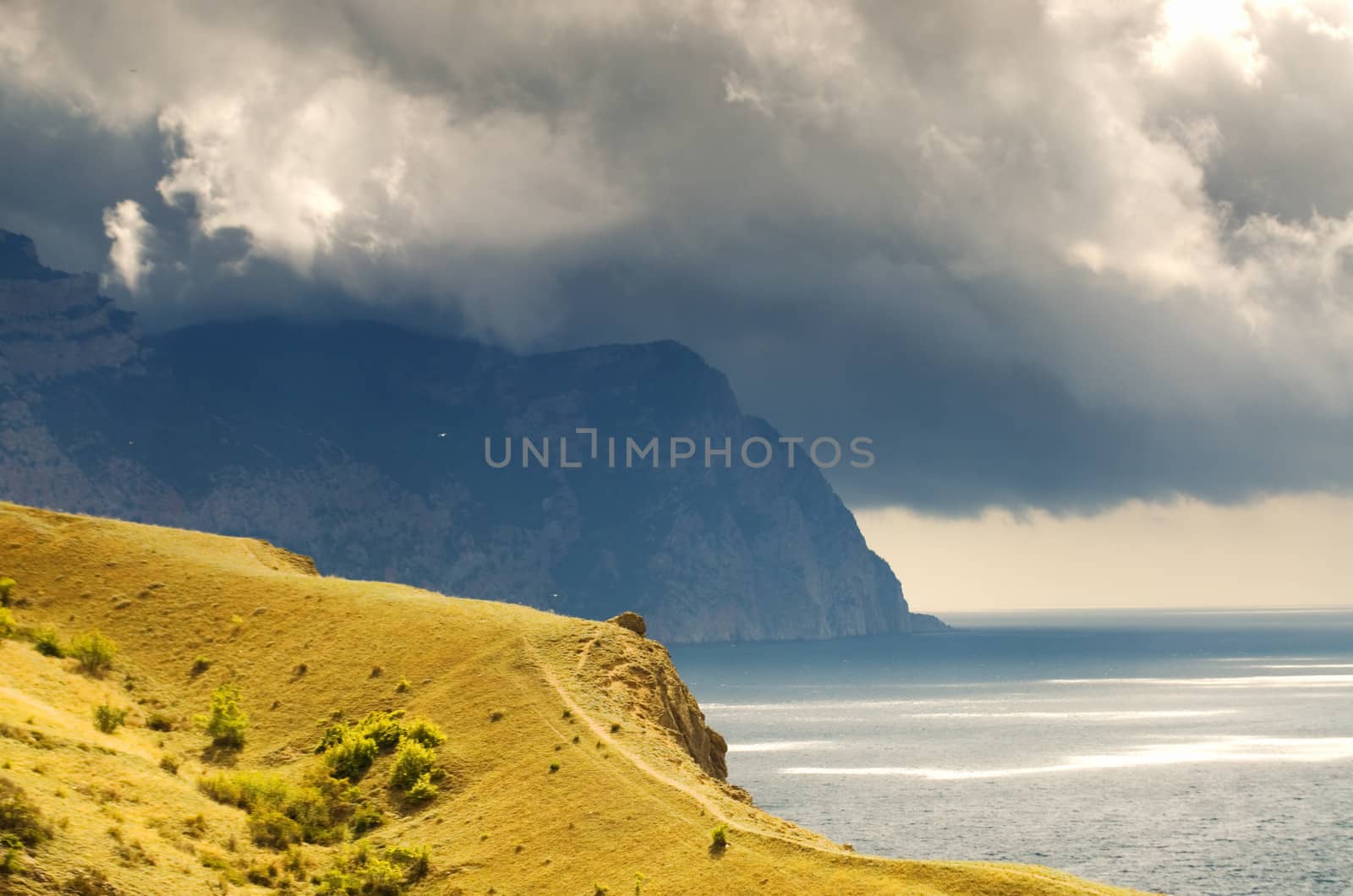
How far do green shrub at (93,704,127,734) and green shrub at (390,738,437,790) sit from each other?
1576 centimetres

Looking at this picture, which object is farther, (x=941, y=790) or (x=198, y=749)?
(x=941, y=790)

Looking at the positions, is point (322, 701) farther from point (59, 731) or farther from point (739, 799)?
point (739, 799)

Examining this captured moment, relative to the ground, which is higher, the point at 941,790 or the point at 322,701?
the point at 322,701

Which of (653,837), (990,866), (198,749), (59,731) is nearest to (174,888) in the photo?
(59,731)

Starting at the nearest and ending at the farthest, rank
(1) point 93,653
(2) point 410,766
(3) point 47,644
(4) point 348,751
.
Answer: (2) point 410,766, (4) point 348,751, (3) point 47,644, (1) point 93,653

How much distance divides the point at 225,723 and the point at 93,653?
42.9 ft

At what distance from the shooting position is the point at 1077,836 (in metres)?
162

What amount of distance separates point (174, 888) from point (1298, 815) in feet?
542

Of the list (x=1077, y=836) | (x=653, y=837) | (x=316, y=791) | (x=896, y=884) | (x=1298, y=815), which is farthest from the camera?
(x=1298, y=815)

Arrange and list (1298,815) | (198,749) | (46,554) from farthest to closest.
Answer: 1. (1298,815)
2. (46,554)
3. (198,749)

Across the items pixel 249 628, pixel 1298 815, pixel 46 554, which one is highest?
pixel 46 554

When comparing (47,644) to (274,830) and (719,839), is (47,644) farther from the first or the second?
(719,839)

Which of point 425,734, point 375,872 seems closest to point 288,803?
point 375,872

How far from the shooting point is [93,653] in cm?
8394
